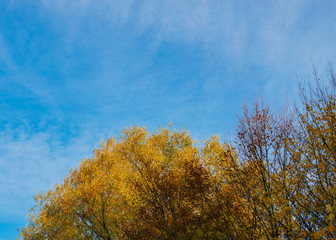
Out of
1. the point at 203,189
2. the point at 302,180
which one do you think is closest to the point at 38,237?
the point at 203,189

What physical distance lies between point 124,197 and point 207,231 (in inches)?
307

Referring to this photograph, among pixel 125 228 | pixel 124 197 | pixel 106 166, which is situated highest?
pixel 106 166

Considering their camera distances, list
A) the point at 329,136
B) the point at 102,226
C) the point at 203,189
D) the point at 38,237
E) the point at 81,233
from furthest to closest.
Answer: the point at 38,237, the point at 81,233, the point at 102,226, the point at 203,189, the point at 329,136

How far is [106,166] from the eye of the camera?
22734 mm

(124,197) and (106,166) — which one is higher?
(106,166)

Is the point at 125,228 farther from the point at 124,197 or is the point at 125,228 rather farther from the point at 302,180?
the point at 302,180

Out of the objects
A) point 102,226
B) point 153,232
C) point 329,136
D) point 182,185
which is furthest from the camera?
point 102,226

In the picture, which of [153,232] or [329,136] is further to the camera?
[153,232]

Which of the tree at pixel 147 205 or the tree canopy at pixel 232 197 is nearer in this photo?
the tree canopy at pixel 232 197

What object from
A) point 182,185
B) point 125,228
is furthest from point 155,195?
point 125,228

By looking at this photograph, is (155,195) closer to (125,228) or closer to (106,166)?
(125,228)

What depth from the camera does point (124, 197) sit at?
694 inches

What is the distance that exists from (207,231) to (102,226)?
721 centimetres

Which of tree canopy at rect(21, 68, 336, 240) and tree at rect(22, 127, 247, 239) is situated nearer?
tree canopy at rect(21, 68, 336, 240)
